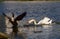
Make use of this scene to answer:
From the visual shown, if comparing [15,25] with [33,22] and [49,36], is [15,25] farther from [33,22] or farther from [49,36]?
[33,22]

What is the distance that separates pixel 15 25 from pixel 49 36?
1751mm

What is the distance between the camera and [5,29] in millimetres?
19141

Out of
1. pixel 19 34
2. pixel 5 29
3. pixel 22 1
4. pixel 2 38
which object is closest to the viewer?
pixel 2 38

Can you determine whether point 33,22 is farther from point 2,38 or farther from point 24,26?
point 2,38

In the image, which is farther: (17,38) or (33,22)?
(33,22)

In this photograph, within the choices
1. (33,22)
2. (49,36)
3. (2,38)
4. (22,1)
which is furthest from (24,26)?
(22,1)

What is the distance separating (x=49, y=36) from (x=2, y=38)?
3.71 metres

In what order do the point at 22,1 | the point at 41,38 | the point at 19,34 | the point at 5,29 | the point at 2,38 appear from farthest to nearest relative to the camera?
the point at 22,1 < the point at 5,29 < the point at 19,34 < the point at 41,38 < the point at 2,38

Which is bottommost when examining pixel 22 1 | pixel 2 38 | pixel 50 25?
pixel 22 1

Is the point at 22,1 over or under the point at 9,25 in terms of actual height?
under

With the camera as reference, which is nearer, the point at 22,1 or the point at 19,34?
the point at 19,34

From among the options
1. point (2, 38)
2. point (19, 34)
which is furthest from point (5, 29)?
point (2, 38)

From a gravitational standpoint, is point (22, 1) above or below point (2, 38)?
below

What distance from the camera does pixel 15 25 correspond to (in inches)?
713
